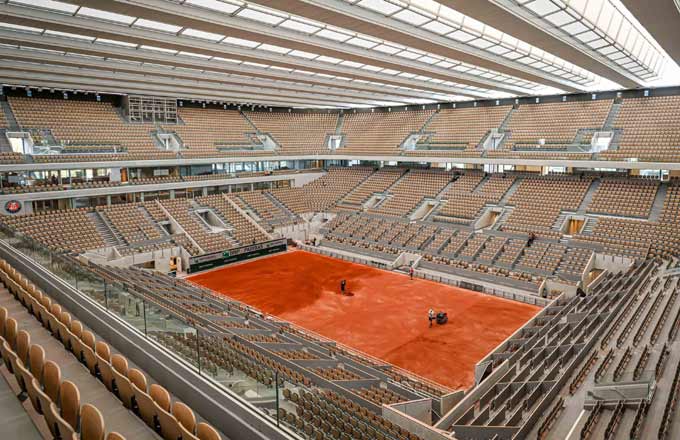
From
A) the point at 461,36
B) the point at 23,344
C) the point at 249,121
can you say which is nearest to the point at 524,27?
the point at 461,36

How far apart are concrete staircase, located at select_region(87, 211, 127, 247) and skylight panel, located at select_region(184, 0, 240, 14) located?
768 inches

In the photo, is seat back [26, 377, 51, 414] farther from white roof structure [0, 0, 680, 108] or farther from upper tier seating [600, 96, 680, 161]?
upper tier seating [600, 96, 680, 161]

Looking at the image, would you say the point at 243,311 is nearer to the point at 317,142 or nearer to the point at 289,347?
the point at 289,347

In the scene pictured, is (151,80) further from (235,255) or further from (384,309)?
(384,309)

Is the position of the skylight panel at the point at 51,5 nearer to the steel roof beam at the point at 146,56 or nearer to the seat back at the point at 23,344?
the steel roof beam at the point at 146,56

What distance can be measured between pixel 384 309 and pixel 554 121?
77.5ft

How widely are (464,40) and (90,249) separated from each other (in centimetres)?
2490

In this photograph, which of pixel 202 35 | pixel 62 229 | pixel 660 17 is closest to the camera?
pixel 660 17

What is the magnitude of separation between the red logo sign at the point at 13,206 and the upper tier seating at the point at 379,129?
29296mm

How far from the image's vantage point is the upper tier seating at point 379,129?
43.8 m

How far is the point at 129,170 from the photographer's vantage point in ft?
113

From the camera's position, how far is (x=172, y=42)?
701 inches

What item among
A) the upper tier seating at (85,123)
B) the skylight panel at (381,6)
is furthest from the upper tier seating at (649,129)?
→ the upper tier seating at (85,123)

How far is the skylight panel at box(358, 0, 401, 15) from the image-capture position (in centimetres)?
1409
